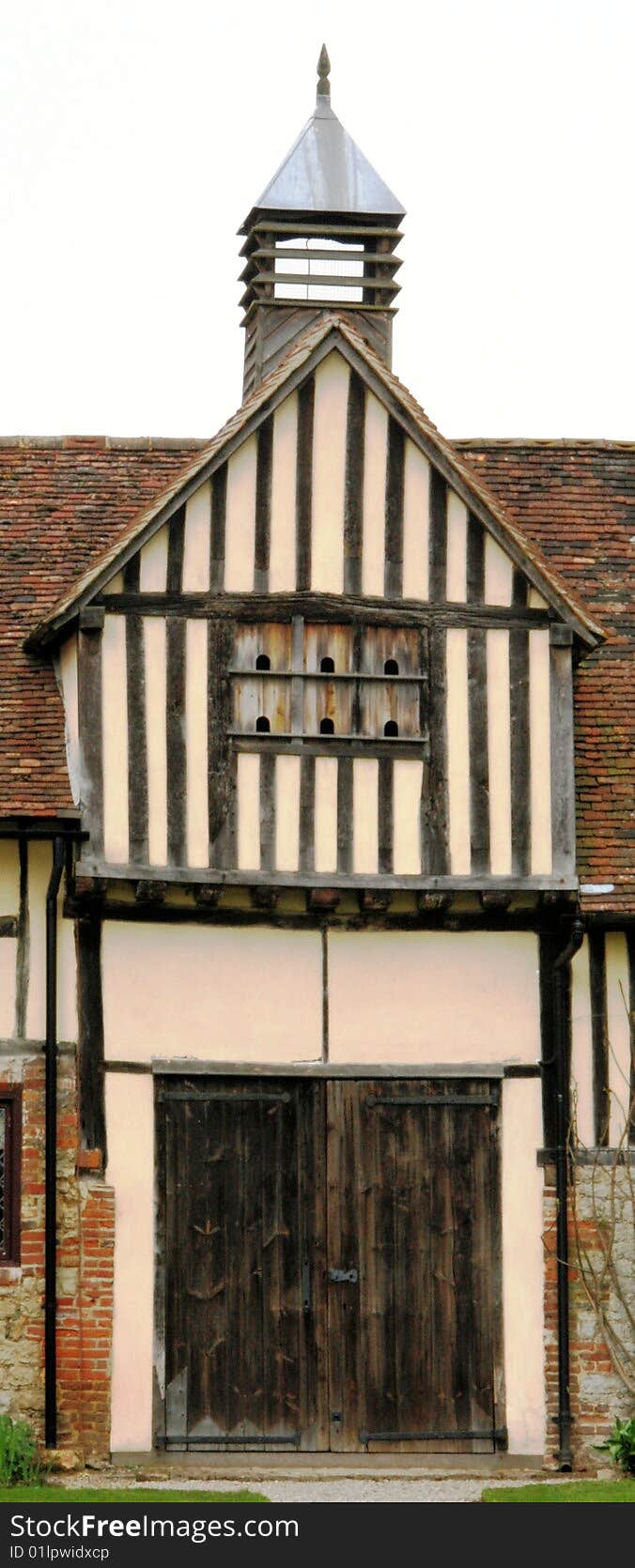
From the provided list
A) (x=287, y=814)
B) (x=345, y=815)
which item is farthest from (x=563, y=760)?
(x=287, y=814)

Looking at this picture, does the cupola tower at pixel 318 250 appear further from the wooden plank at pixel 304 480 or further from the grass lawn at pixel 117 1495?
the grass lawn at pixel 117 1495

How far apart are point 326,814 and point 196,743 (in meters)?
0.86

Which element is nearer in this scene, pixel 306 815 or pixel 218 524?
pixel 306 815

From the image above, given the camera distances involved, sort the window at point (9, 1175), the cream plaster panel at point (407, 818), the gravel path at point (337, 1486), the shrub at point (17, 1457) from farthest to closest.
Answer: the cream plaster panel at point (407, 818), the window at point (9, 1175), the shrub at point (17, 1457), the gravel path at point (337, 1486)

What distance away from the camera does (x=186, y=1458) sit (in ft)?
48.2

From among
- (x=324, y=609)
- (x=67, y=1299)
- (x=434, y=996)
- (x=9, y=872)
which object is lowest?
(x=67, y=1299)

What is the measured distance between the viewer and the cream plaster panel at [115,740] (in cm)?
1487

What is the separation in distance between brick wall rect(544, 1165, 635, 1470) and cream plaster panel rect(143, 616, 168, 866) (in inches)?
118

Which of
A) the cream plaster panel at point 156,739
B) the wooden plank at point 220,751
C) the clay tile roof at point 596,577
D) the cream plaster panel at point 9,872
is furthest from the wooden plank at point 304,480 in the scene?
the cream plaster panel at point 9,872

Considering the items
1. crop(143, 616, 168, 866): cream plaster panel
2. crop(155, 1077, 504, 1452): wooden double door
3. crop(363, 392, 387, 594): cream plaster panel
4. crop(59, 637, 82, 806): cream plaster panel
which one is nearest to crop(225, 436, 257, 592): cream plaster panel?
crop(143, 616, 168, 866): cream plaster panel

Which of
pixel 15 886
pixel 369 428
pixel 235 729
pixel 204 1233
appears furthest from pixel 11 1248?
pixel 369 428

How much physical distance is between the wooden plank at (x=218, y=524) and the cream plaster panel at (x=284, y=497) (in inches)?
11.5

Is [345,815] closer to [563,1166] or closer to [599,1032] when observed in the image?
[599,1032]

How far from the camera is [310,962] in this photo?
15.2 meters
